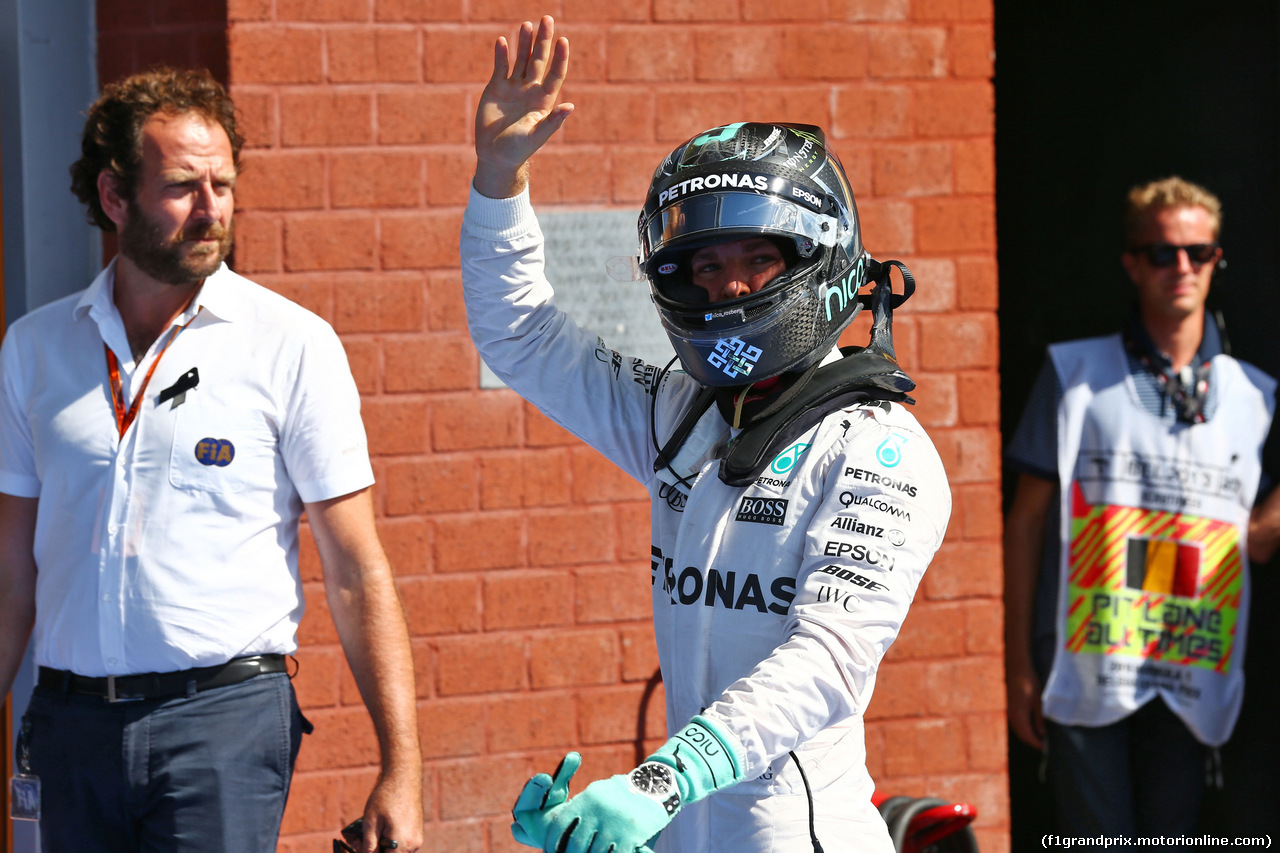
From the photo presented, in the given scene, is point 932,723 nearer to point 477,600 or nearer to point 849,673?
point 477,600

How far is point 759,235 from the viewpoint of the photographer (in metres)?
Answer: 2.25

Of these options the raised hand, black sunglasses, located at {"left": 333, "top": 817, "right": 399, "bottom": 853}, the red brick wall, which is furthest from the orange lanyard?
black sunglasses, located at {"left": 333, "top": 817, "right": 399, "bottom": 853}

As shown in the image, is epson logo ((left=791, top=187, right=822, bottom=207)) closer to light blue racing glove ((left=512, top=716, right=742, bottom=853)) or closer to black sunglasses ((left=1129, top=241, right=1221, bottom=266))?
light blue racing glove ((left=512, top=716, right=742, bottom=853))

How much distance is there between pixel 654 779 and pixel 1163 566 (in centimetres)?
279

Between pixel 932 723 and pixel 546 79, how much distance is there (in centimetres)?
247

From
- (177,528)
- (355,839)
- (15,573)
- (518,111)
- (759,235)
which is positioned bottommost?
(355,839)

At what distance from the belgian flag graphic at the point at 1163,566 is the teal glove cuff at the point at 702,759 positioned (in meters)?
2.63

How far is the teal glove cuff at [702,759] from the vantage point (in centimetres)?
173

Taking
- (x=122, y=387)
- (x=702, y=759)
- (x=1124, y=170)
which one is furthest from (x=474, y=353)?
(x=1124, y=170)

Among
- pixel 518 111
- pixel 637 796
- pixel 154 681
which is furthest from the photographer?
pixel 154 681

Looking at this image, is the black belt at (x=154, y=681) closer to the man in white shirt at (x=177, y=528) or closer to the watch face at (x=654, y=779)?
the man in white shirt at (x=177, y=528)

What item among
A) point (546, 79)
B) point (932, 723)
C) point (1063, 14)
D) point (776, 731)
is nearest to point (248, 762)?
point (776, 731)

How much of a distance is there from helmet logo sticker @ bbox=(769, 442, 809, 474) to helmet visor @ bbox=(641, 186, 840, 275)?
0.36 m

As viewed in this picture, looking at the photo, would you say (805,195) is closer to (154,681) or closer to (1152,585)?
(154,681)
